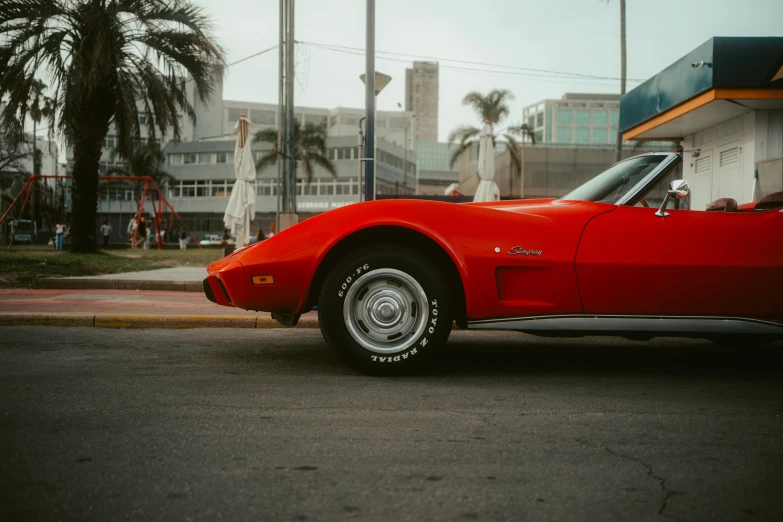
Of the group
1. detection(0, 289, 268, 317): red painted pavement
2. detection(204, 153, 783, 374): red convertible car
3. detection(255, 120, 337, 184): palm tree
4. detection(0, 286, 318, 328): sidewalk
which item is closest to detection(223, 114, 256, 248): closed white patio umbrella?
detection(0, 289, 268, 317): red painted pavement

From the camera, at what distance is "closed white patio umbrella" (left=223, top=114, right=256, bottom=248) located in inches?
595

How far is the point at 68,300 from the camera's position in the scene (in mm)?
8203

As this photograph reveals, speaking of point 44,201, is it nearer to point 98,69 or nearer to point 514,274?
point 98,69

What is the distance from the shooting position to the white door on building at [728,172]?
11875 millimetres

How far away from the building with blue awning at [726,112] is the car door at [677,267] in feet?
19.2

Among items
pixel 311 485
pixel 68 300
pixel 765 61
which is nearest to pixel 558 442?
pixel 311 485

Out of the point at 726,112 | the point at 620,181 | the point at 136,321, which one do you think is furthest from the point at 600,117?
the point at 620,181

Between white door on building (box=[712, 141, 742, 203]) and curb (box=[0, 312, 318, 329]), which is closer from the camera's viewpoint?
curb (box=[0, 312, 318, 329])

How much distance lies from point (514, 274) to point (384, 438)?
1452mm

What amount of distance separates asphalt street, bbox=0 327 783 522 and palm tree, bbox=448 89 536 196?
125 feet

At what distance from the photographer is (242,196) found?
604 inches

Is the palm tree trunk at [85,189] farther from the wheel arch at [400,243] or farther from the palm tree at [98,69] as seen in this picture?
the wheel arch at [400,243]

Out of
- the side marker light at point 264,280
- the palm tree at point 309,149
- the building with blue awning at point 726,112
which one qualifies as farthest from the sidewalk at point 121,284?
the palm tree at point 309,149

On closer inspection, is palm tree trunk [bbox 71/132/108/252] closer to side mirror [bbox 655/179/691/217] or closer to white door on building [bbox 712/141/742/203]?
white door on building [bbox 712/141/742/203]
